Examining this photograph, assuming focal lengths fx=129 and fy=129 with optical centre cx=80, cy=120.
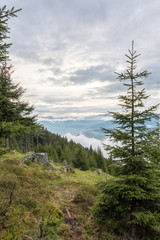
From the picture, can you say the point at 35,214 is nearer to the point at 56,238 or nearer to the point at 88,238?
the point at 56,238

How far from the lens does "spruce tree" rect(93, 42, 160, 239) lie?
5.32 metres

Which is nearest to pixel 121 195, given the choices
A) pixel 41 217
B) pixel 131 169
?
pixel 131 169

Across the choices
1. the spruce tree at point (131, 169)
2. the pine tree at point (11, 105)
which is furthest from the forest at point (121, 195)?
the pine tree at point (11, 105)

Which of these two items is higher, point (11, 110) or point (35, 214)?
point (11, 110)

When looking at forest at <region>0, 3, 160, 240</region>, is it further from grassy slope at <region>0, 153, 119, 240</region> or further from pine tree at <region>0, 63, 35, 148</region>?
pine tree at <region>0, 63, 35, 148</region>

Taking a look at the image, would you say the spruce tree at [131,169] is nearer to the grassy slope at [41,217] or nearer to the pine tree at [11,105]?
the grassy slope at [41,217]

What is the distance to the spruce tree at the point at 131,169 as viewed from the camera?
5.32 metres

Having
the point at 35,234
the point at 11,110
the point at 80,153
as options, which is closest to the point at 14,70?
the point at 11,110

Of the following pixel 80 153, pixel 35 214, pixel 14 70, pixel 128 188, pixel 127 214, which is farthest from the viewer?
pixel 80 153

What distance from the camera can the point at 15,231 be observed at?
14.4 feet

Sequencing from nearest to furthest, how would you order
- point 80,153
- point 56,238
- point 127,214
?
point 56,238 → point 127,214 → point 80,153

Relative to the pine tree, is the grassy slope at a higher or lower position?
lower

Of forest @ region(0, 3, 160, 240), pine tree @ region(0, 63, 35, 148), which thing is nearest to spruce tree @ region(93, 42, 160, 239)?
forest @ region(0, 3, 160, 240)

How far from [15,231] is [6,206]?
126 cm
